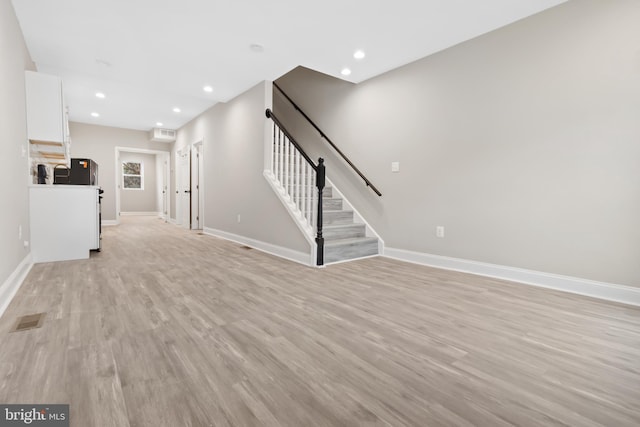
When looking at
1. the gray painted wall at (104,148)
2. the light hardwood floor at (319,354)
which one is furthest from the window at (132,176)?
the light hardwood floor at (319,354)

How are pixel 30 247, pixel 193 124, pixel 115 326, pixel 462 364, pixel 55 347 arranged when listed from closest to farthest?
pixel 462 364
pixel 55 347
pixel 115 326
pixel 30 247
pixel 193 124

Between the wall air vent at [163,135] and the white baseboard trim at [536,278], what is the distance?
24.4 feet

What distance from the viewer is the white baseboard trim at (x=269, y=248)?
3820mm

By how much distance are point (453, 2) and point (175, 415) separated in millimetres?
3492

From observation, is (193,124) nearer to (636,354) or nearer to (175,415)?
(175,415)

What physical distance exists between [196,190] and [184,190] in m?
0.70

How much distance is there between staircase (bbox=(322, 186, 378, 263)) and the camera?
3.83 metres

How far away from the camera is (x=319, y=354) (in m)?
1.60

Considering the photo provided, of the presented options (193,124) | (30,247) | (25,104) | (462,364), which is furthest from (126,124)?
(462,364)

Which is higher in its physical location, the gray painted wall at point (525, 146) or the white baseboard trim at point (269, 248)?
the gray painted wall at point (525, 146)

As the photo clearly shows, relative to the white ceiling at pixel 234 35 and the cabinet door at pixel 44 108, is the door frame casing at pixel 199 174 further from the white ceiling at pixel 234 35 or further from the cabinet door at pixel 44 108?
the cabinet door at pixel 44 108

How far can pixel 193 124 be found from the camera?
7316 mm

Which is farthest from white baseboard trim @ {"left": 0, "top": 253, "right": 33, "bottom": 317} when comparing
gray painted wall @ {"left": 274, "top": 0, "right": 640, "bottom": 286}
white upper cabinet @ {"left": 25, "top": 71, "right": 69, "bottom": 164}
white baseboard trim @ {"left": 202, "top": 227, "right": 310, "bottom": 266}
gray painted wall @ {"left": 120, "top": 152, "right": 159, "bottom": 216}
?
gray painted wall @ {"left": 120, "top": 152, "right": 159, "bottom": 216}

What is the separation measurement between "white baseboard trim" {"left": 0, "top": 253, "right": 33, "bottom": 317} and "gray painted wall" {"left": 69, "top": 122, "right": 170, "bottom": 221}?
5.53 m
